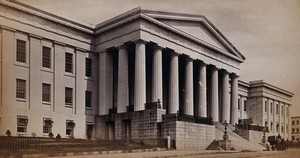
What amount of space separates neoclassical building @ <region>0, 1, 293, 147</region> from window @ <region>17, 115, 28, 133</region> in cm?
6

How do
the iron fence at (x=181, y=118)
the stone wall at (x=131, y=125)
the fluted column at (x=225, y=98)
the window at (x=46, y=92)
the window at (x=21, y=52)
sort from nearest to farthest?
the window at (x=21, y=52), the window at (x=46, y=92), the iron fence at (x=181, y=118), the stone wall at (x=131, y=125), the fluted column at (x=225, y=98)

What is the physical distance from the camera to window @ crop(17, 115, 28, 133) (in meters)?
13.9

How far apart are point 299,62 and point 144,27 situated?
8579mm

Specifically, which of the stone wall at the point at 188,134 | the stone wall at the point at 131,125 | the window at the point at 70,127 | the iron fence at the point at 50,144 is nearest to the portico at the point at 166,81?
the stone wall at the point at 131,125

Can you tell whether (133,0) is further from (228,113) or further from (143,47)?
(228,113)

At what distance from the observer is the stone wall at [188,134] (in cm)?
1828

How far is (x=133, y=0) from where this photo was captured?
1145 cm

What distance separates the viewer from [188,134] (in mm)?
18828

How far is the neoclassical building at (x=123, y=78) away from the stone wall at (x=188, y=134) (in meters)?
0.04

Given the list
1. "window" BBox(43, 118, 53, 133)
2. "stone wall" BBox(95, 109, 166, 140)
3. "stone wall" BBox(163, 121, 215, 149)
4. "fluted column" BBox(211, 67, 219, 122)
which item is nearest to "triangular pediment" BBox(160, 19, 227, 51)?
"fluted column" BBox(211, 67, 219, 122)

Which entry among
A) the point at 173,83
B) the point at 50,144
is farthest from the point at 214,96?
the point at 50,144

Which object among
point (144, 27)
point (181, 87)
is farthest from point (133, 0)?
point (181, 87)

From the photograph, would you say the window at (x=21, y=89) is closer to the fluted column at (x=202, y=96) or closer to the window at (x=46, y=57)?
the window at (x=46, y=57)

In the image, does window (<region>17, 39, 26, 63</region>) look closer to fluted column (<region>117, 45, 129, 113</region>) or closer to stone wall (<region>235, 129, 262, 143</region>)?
fluted column (<region>117, 45, 129, 113</region>)
